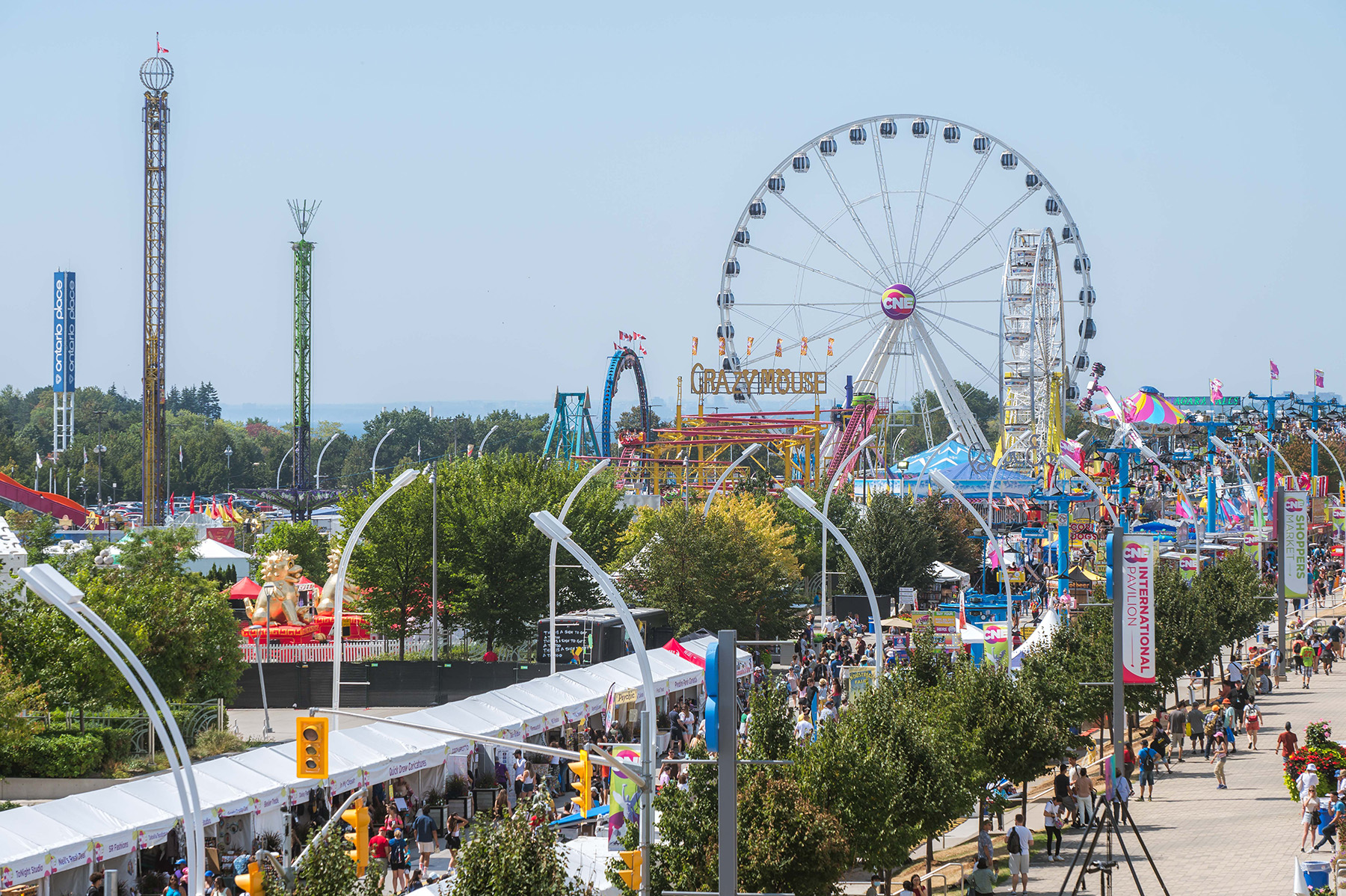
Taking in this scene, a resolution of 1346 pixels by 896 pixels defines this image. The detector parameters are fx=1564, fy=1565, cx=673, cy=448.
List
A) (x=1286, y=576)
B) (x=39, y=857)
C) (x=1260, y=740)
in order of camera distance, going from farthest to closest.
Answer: (x=1286, y=576), (x=1260, y=740), (x=39, y=857)

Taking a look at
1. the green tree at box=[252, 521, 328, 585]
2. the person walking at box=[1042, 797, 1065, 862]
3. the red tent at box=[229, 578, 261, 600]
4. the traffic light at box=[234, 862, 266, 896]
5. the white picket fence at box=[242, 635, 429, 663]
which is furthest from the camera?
Result: the green tree at box=[252, 521, 328, 585]

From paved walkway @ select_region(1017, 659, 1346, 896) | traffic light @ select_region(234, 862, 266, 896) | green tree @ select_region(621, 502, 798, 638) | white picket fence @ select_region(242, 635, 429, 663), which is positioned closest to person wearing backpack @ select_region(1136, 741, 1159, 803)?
paved walkway @ select_region(1017, 659, 1346, 896)

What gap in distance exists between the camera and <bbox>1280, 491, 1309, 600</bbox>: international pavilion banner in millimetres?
40750

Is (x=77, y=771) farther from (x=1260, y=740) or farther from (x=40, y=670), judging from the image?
(x=1260, y=740)

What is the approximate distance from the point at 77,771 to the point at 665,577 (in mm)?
19026

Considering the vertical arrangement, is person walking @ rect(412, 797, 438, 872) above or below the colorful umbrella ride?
below

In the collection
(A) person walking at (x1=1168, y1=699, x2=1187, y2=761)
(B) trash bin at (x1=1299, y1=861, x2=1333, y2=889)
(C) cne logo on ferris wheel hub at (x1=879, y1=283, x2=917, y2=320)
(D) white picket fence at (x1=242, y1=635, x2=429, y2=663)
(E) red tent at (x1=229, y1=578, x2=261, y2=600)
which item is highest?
(C) cne logo on ferris wheel hub at (x1=879, y1=283, x2=917, y2=320)

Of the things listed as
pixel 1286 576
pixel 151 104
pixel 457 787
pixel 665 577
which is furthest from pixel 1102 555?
pixel 151 104

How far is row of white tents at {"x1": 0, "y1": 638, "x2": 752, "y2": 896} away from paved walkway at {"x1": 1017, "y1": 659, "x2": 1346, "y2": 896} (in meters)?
7.62

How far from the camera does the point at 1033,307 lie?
77688mm

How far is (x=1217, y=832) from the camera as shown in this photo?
24641 mm

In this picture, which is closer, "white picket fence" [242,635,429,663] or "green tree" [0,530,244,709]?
"green tree" [0,530,244,709]

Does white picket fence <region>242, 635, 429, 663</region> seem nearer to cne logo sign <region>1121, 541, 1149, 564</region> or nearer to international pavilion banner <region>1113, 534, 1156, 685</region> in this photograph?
international pavilion banner <region>1113, 534, 1156, 685</region>

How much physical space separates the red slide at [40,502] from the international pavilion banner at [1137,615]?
63.8 m
